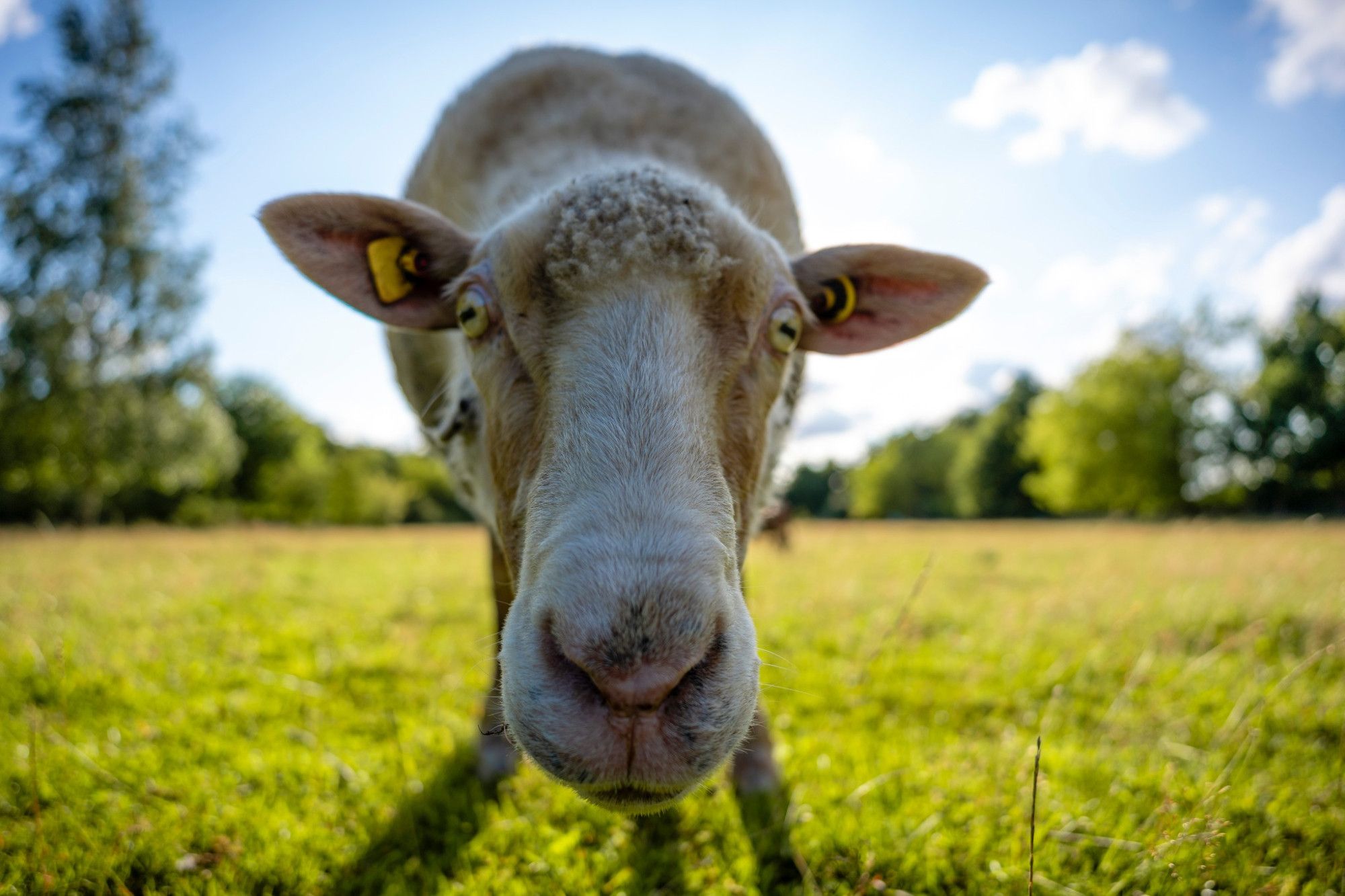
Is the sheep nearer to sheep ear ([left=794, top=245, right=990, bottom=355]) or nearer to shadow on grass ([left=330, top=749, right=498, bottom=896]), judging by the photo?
sheep ear ([left=794, top=245, right=990, bottom=355])

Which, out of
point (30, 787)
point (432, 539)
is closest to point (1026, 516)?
point (432, 539)

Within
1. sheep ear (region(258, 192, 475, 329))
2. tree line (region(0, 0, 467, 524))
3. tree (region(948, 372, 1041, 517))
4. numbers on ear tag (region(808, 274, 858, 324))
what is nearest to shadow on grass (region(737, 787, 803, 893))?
numbers on ear tag (region(808, 274, 858, 324))

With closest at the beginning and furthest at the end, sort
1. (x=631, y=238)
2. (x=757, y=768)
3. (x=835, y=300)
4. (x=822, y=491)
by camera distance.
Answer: (x=631, y=238)
(x=835, y=300)
(x=757, y=768)
(x=822, y=491)

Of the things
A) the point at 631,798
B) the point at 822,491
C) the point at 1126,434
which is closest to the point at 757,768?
the point at 631,798

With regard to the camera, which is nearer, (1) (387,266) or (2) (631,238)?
(2) (631,238)

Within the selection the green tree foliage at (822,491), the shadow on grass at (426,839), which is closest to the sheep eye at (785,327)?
the shadow on grass at (426,839)

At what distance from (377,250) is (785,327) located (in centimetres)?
153

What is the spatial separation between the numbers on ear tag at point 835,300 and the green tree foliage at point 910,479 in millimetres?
67711

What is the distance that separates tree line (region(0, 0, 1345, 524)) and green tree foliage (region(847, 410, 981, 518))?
0.22 meters

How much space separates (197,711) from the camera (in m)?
3.65

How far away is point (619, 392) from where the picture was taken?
173 cm

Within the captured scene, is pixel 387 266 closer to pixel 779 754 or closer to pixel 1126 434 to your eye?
pixel 779 754

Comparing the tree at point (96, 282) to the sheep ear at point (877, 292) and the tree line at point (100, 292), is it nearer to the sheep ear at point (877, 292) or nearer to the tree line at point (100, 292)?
the tree line at point (100, 292)

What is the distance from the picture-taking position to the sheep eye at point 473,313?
2.16m
